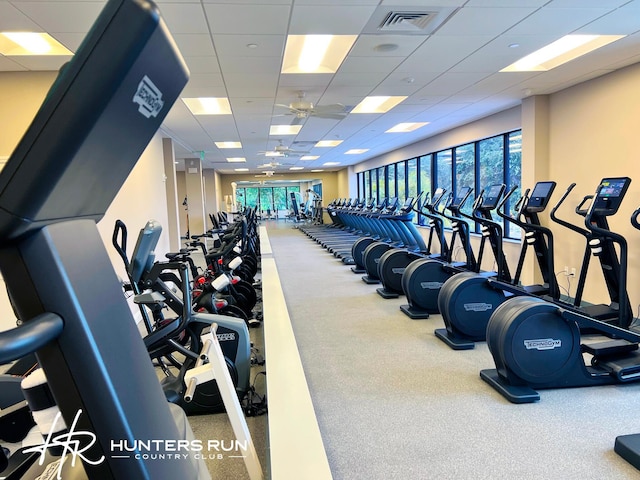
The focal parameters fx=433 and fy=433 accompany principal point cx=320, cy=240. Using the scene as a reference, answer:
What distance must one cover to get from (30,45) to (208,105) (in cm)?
282

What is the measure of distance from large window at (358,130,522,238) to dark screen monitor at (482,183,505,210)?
115cm

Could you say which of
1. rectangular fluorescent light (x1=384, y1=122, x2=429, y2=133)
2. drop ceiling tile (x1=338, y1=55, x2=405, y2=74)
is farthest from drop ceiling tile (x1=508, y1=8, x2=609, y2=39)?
rectangular fluorescent light (x1=384, y1=122, x2=429, y2=133)

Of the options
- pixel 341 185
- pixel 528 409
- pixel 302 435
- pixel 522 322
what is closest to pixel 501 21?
pixel 522 322

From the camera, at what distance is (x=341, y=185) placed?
2214cm

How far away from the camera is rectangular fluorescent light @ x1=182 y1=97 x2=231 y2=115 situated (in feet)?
20.3

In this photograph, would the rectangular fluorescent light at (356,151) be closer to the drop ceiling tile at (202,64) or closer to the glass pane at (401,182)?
the glass pane at (401,182)

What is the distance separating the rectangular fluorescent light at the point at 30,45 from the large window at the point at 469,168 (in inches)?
208

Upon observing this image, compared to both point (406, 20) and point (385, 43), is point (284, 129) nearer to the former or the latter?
point (385, 43)

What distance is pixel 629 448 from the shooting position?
7.86 ft

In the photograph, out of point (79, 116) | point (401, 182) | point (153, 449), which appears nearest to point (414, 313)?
point (153, 449)

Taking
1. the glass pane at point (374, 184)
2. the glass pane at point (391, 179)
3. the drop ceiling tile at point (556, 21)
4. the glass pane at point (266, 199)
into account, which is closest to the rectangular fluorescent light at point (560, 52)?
the drop ceiling tile at point (556, 21)

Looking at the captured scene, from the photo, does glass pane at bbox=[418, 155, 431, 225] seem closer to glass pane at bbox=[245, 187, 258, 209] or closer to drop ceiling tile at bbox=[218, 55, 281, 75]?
drop ceiling tile at bbox=[218, 55, 281, 75]

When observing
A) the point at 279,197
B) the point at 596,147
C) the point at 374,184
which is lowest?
the point at 279,197

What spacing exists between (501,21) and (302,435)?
12.1 feet
